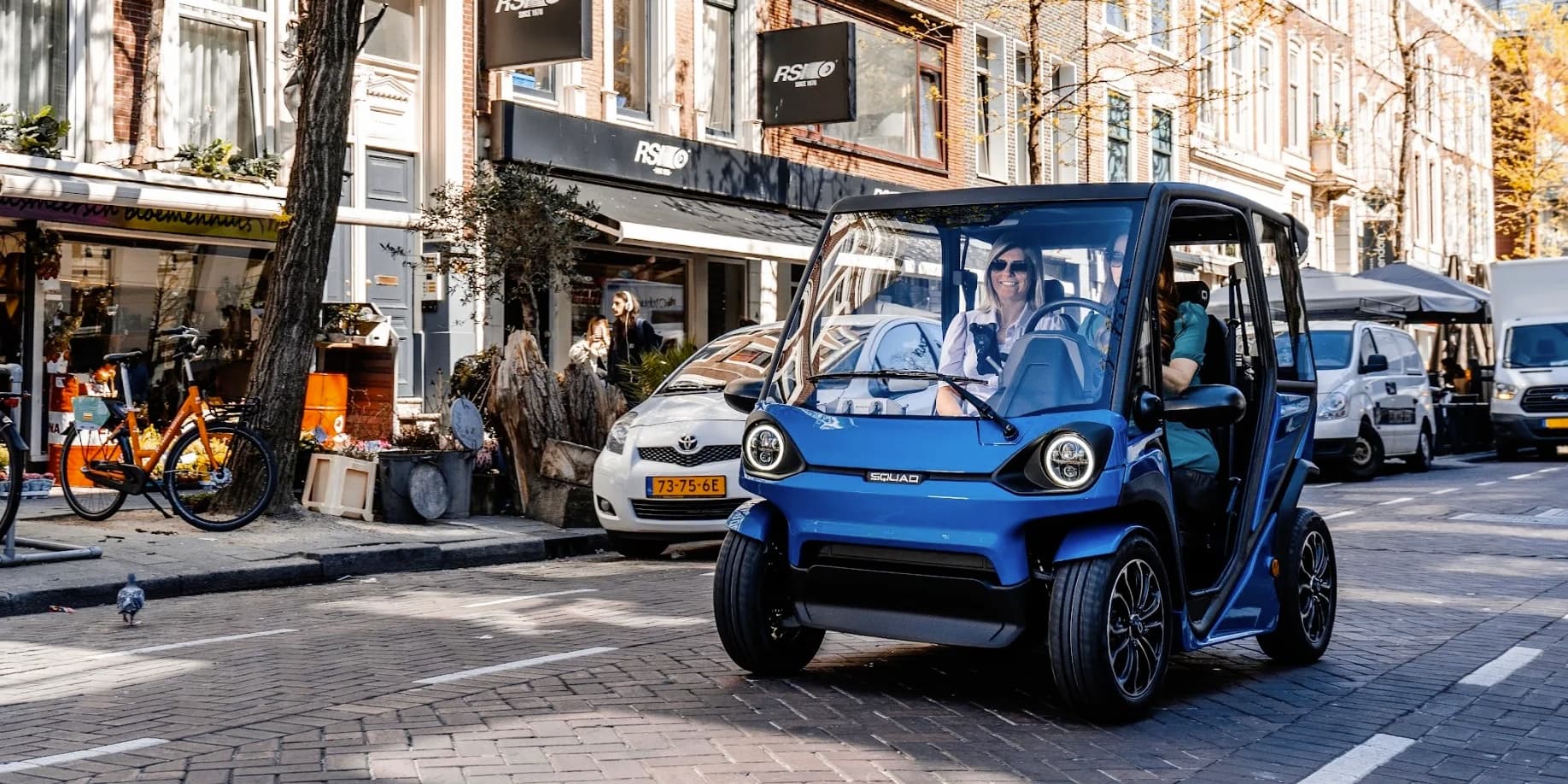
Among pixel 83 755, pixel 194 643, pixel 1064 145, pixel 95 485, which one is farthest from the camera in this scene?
pixel 1064 145

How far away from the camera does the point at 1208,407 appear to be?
554 cm

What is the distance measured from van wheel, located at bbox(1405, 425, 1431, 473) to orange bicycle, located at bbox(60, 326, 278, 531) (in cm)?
1488

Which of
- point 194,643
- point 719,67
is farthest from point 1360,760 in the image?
point 719,67

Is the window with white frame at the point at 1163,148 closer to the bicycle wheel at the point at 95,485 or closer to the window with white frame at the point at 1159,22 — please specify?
the window with white frame at the point at 1159,22

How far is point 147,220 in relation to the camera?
14578mm

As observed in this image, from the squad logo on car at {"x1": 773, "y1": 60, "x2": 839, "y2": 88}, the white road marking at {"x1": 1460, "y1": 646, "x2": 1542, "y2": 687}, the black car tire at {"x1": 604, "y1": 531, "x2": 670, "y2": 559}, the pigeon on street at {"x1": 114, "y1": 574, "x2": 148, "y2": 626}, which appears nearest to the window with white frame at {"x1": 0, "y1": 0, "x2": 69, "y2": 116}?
the black car tire at {"x1": 604, "y1": 531, "x2": 670, "y2": 559}

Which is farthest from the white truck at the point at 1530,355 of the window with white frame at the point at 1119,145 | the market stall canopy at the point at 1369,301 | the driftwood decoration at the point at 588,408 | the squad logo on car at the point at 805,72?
the driftwood decoration at the point at 588,408

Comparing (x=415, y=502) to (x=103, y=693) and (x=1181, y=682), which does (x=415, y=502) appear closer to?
(x=103, y=693)

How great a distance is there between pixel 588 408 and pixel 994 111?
18.8 m

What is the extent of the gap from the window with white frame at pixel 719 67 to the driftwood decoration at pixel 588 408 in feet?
31.7

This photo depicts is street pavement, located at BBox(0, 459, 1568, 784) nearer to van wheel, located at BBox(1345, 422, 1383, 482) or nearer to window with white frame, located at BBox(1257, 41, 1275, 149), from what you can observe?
van wheel, located at BBox(1345, 422, 1383, 482)

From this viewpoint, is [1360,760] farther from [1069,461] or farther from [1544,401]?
[1544,401]

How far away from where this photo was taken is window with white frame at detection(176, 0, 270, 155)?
15.7m

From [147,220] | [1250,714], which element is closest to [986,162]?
[147,220]
